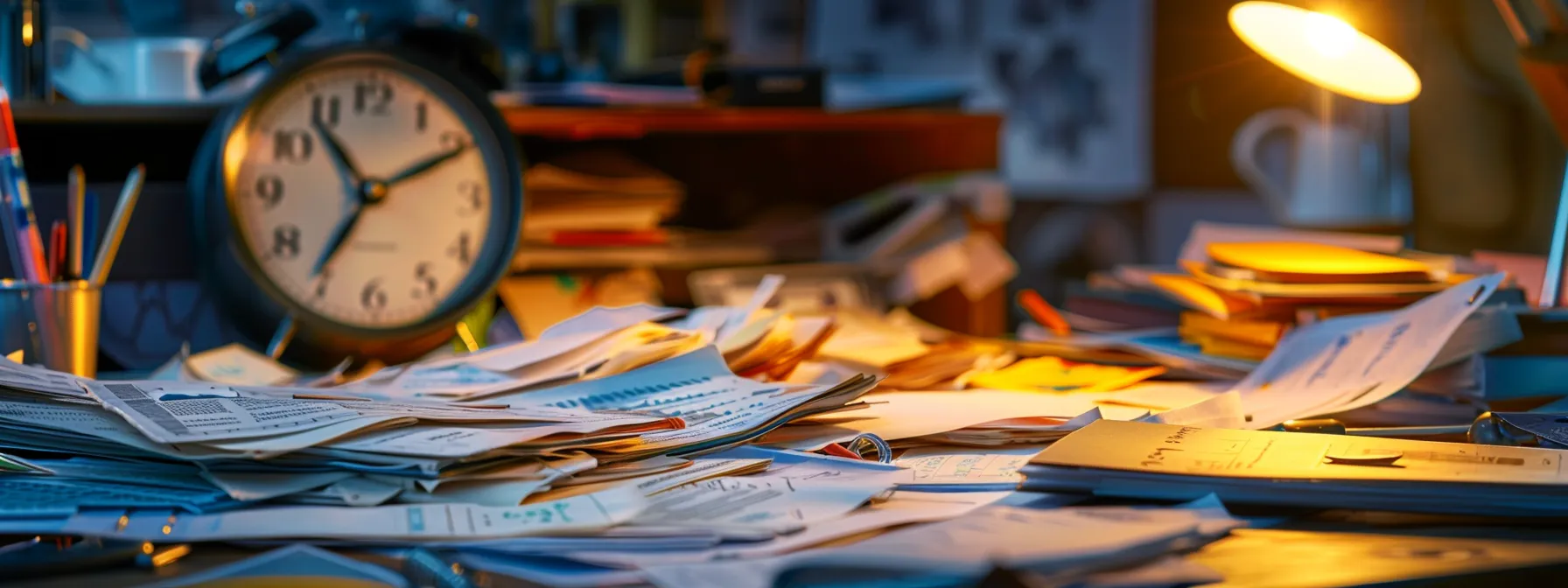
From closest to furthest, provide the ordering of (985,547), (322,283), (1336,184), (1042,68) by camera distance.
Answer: (985,547) → (322,283) → (1336,184) → (1042,68)

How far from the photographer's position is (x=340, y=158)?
1329 millimetres

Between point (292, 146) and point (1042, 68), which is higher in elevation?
point (1042, 68)

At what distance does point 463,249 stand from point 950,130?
83 centimetres

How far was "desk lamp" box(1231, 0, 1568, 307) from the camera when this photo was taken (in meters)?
1.07

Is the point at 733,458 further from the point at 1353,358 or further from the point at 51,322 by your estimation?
the point at 51,322

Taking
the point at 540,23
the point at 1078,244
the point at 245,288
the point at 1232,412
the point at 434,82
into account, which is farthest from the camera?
the point at 1078,244

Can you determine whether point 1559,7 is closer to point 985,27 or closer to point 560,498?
point 560,498

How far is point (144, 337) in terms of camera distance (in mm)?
1366

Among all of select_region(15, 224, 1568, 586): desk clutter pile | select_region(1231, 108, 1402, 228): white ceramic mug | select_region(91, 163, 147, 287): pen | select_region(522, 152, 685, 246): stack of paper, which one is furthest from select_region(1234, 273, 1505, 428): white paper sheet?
select_region(1231, 108, 1402, 228): white ceramic mug

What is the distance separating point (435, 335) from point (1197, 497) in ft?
2.88

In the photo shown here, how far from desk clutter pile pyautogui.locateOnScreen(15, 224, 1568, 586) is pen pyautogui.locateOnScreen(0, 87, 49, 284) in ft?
0.77

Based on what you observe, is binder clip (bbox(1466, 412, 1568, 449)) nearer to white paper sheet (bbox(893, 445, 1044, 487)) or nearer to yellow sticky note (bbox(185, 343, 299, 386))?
white paper sheet (bbox(893, 445, 1044, 487))

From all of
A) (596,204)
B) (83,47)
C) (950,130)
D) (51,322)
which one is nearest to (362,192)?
(51,322)

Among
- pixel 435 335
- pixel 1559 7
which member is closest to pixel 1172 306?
pixel 1559 7
